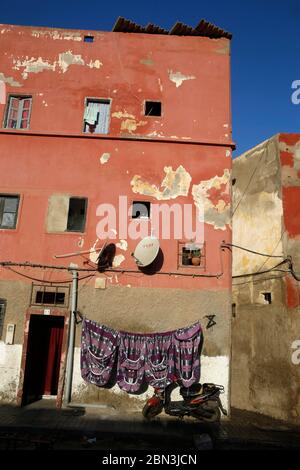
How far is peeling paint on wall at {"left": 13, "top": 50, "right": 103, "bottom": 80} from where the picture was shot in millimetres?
12750

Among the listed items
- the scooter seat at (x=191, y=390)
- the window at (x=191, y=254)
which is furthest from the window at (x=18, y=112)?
the scooter seat at (x=191, y=390)

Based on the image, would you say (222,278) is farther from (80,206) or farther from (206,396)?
(80,206)

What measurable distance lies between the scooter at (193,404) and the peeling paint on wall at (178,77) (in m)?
9.75

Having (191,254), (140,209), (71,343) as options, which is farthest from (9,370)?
(191,254)

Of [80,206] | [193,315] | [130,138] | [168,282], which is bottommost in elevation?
[193,315]

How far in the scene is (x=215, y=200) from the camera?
38.6 ft

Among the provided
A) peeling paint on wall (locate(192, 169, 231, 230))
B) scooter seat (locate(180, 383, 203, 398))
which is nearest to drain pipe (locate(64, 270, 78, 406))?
scooter seat (locate(180, 383, 203, 398))

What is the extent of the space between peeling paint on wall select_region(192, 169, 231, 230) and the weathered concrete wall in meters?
2.53

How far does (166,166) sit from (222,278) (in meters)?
3.99

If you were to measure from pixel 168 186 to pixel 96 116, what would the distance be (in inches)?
139

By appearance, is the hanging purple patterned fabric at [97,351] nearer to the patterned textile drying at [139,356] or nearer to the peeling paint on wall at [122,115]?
the patterned textile drying at [139,356]
